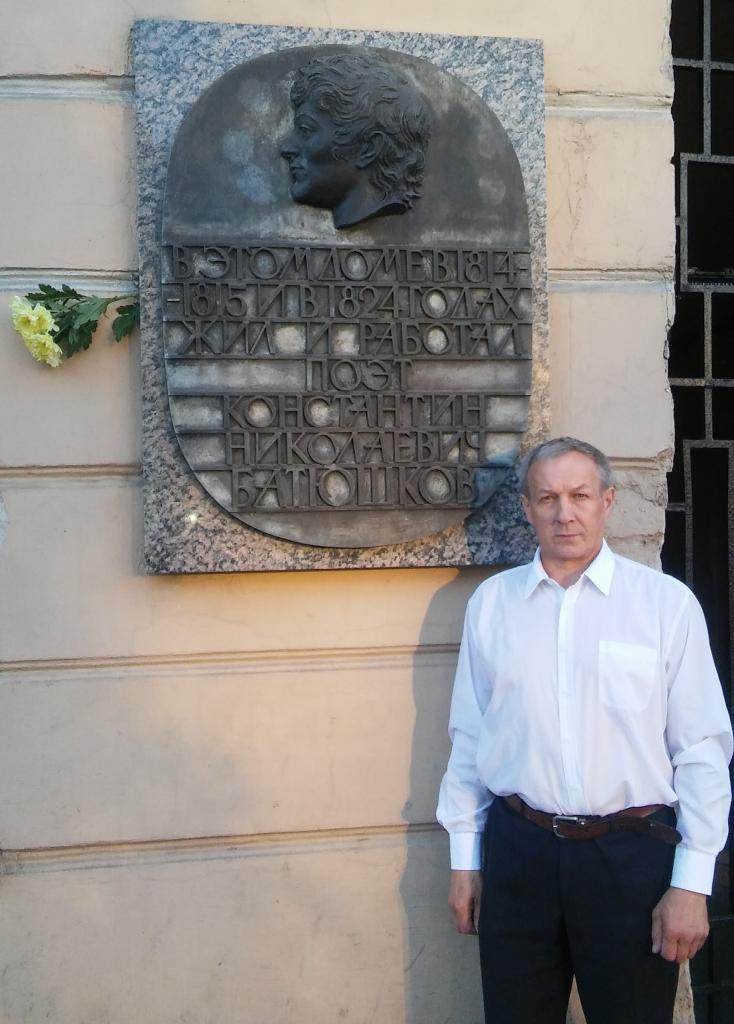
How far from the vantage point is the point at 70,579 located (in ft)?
8.41

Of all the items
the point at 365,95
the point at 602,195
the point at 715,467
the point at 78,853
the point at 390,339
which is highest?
the point at 365,95

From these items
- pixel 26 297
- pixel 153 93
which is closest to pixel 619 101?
pixel 153 93

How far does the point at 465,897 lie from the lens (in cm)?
232

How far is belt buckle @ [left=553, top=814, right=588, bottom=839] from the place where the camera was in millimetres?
2088

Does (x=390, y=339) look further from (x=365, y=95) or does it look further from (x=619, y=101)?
(x=619, y=101)

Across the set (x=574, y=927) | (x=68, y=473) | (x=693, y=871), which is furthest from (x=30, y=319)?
(x=693, y=871)

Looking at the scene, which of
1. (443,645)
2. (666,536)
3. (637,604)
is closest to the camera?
(637,604)

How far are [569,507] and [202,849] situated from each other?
1.33 metres

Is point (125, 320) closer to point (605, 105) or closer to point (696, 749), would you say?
point (605, 105)

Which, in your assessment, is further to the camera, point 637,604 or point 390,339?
point 390,339

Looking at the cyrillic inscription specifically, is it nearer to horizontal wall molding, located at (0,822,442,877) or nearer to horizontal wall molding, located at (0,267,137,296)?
horizontal wall molding, located at (0,267,137,296)

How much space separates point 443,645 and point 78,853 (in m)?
1.11

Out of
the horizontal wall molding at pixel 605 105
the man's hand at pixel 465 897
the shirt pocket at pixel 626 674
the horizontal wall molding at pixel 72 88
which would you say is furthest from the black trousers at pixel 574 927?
the horizontal wall molding at pixel 72 88

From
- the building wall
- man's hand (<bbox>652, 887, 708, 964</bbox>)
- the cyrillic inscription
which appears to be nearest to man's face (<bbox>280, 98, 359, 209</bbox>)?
the cyrillic inscription
